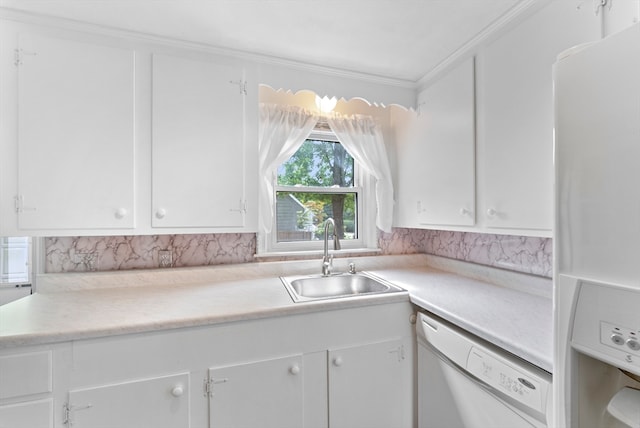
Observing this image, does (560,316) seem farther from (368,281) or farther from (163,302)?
(163,302)

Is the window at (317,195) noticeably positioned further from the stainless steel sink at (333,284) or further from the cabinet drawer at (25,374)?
the cabinet drawer at (25,374)

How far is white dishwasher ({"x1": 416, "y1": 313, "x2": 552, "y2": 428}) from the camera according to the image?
956 millimetres

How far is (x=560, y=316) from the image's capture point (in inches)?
27.6

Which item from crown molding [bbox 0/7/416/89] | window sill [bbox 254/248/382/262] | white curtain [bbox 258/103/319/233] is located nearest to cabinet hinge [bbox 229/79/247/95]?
crown molding [bbox 0/7/416/89]

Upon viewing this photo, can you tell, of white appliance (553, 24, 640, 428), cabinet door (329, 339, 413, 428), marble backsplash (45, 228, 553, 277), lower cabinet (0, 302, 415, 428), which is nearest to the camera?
white appliance (553, 24, 640, 428)

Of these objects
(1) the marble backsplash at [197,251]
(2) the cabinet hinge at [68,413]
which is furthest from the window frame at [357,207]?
(2) the cabinet hinge at [68,413]

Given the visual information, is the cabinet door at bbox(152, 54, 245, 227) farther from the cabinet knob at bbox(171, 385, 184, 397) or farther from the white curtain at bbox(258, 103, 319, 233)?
the cabinet knob at bbox(171, 385, 184, 397)

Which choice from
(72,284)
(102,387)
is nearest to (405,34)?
(102,387)

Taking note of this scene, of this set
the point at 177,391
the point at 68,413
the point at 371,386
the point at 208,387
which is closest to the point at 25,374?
the point at 68,413

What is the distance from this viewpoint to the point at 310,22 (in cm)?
143

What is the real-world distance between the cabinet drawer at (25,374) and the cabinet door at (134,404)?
11cm

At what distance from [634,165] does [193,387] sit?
1.56m

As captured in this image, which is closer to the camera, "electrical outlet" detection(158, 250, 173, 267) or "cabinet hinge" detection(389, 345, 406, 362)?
"cabinet hinge" detection(389, 345, 406, 362)

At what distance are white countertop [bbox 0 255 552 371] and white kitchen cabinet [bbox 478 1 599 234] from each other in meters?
0.41
